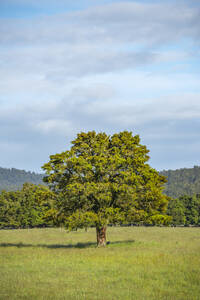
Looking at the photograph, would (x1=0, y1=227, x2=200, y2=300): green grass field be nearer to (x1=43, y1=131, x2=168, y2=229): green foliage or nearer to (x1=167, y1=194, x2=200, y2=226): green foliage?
(x1=43, y1=131, x2=168, y2=229): green foliage

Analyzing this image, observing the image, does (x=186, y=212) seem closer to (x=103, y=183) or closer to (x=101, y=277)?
(x=103, y=183)

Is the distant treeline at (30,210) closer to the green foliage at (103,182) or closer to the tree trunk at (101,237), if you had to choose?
the tree trunk at (101,237)

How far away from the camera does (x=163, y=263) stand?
2375 cm

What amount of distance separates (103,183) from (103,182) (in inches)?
16.1

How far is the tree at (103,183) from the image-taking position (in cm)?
3338

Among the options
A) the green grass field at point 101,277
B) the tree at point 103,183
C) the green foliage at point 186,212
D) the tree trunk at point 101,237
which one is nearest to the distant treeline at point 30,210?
the green foliage at point 186,212

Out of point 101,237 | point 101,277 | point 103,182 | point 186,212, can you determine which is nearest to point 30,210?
point 186,212

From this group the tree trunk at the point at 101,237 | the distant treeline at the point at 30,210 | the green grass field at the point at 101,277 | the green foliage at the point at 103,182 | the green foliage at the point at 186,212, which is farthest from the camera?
the green foliage at the point at 186,212

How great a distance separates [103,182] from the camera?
34.1 m

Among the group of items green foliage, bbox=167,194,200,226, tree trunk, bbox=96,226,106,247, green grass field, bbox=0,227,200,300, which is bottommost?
green grass field, bbox=0,227,200,300

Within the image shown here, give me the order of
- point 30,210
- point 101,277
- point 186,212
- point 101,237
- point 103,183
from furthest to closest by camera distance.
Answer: point 186,212, point 30,210, point 101,237, point 103,183, point 101,277

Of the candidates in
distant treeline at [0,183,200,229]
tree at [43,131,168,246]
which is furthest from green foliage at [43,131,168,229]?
distant treeline at [0,183,200,229]

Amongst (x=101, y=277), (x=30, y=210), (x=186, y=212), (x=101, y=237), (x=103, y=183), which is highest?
(x=103, y=183)

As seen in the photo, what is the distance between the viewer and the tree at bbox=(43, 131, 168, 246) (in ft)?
109
